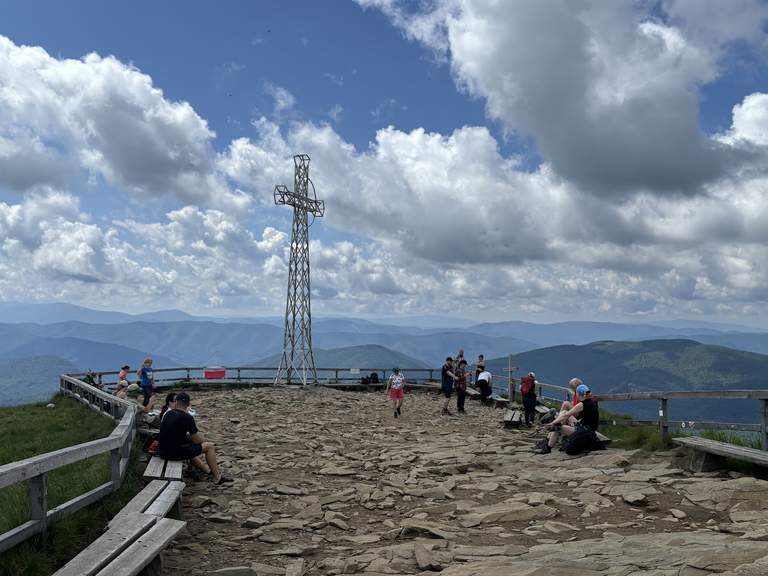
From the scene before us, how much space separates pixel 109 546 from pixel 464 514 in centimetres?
499

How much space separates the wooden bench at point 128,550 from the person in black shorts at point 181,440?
11.1 ft

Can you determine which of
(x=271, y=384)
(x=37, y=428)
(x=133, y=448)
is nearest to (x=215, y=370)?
(x=271, y=384)

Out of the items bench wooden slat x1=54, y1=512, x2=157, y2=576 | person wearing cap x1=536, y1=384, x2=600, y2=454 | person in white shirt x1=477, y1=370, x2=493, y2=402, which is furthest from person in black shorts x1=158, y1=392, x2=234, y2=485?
person in white shirt x1=477, y1=370, x2=493, y2=402

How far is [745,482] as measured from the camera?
8.09 metres

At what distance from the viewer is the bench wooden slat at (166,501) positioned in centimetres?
690

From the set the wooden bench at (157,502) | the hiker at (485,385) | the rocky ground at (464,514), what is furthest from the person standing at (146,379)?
the wooden bench at (157,502)

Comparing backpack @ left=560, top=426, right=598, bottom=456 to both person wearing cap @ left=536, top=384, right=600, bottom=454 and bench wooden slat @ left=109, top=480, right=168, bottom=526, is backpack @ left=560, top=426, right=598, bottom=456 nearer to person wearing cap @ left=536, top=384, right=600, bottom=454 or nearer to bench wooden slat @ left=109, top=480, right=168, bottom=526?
person wearing cap @ left=536, top=384, right=600, bottom=454

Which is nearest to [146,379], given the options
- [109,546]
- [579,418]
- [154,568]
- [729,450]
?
[579,418]

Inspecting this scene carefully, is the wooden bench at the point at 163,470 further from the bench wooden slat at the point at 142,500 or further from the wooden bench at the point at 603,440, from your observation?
the wooden bench at the point at 603,440

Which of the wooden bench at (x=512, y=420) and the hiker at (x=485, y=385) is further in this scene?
the hiker at (x=485, y=385)

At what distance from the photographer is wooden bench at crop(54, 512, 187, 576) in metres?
5.04

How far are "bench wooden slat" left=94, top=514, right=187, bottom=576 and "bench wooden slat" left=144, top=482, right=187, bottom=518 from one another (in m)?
0.42

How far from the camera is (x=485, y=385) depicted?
81.3 feet

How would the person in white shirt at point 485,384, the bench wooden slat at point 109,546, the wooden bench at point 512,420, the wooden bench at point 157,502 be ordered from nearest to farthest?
the bench wooden slat at point 109,546
the wooden bench at point 157,502
the wooden bench at point 512,420
the person in white shirt at point 485,384
